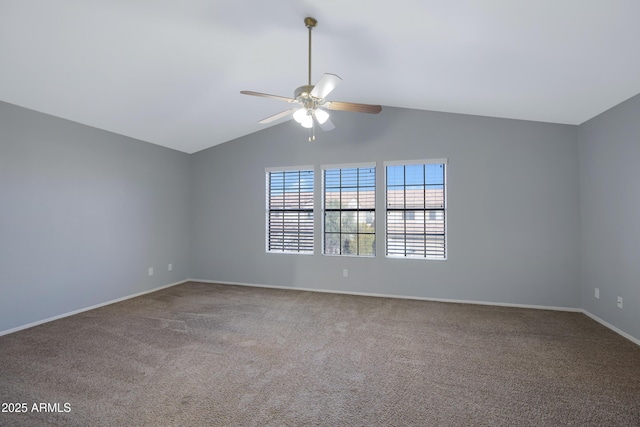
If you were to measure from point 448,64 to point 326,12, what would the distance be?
1.33 m

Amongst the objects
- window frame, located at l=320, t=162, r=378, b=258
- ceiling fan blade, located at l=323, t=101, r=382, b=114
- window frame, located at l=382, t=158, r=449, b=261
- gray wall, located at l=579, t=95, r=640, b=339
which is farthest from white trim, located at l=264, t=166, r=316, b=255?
gray wall, located at l=579, t=95, r=640, b=339

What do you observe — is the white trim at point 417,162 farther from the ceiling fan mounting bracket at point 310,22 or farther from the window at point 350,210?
the ceiling fan mounting bracket at point 310,22

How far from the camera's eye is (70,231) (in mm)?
3723

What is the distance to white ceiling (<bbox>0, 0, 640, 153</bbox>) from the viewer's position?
213cm

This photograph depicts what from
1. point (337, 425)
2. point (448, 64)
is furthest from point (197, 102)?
point (337, 425)

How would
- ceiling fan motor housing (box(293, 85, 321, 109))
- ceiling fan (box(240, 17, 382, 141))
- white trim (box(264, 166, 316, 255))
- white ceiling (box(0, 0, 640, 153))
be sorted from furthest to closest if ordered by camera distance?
white trim (box(264, 166, 316, 255))
ceiling fan motor housing (box(293, 85, 321, 109))
ceiling fan (box(240, 17, 382, 141))
white ceiling (box(0, 0, 640, 153))

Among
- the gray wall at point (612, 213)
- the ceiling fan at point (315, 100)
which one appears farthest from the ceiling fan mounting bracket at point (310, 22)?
the gray wall at point (612, 213)

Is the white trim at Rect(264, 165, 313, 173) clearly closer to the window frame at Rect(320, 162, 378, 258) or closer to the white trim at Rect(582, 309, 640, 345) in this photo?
the window frame at Rect(320, 162, 378, 258)

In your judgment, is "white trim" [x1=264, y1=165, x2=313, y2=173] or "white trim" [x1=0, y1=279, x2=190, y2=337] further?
"white trim" [x1=264, y1=165, x2=313, y2=173]

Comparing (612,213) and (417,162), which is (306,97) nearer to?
(417,162)

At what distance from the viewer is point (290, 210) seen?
16.8ft

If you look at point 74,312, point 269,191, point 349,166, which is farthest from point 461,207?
point 74,312

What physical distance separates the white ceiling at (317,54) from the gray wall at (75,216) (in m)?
0.40

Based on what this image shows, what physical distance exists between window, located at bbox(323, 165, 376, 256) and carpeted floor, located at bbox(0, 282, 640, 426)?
121cm
